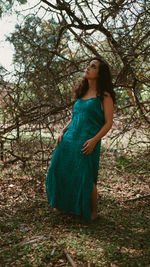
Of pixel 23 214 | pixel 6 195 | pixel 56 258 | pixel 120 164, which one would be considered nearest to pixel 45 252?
pixel 56 258

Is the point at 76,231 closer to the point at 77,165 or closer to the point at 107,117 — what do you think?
the point at 77,165

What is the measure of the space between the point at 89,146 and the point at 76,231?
0.95 m

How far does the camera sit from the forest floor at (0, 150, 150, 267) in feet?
7.61

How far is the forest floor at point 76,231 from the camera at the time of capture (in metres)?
2.32

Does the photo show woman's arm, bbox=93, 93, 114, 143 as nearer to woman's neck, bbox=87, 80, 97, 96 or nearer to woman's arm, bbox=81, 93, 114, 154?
woman's arm, bbox=81, 93, 114, 154

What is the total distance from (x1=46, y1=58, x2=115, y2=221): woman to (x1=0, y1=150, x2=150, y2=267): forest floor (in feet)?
0.86

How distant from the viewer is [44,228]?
9.75 feet

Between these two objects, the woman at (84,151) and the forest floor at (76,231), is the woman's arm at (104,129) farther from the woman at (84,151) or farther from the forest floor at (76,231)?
the forest floor at (76,231)

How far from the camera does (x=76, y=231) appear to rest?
9.27 ft

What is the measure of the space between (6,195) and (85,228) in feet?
6.19

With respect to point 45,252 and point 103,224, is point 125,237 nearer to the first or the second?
point 103,224

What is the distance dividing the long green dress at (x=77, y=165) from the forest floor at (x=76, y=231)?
0.81ft

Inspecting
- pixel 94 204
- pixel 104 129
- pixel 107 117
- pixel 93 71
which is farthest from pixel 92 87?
pixel 94 204

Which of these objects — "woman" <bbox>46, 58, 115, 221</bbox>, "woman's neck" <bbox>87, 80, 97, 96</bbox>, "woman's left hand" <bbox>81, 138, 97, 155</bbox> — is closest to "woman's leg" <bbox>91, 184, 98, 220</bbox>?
"woman" <bbox>46, 58, 115, 221</bbox>
